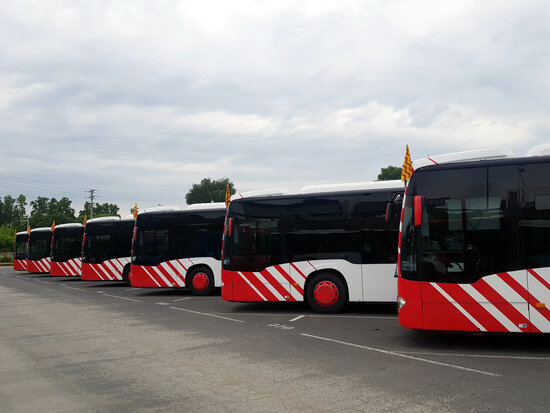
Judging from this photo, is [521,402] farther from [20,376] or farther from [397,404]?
[20,376]

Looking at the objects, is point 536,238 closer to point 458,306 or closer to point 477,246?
point 477,246

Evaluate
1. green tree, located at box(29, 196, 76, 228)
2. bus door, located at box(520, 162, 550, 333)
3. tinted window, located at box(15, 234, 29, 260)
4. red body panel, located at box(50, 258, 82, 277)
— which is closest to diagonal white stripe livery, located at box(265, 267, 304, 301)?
bus door, located at box(520, 162, 550, 333)

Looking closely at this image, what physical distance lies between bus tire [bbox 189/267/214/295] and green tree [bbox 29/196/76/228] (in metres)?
83.8

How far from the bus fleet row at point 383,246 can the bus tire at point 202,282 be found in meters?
0.03

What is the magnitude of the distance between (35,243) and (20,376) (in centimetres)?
2797

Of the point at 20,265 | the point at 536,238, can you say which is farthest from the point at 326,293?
the point at 20,265

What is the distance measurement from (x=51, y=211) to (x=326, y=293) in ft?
358

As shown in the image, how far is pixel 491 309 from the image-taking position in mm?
7391

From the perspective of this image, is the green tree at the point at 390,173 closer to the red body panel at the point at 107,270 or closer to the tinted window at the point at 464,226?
the red body panel at the point at 107,270

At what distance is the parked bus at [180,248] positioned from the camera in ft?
53.7

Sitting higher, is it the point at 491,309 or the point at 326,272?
the point at 326,272

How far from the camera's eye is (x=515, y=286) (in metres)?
7.36

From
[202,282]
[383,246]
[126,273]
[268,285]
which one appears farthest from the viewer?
[126,273]

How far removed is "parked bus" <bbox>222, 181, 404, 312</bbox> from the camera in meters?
11.2
